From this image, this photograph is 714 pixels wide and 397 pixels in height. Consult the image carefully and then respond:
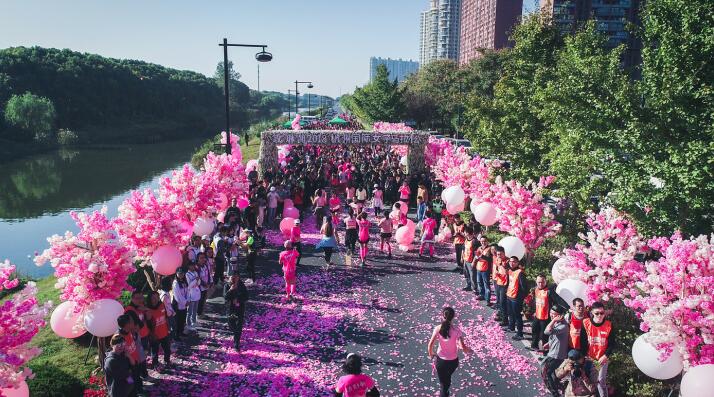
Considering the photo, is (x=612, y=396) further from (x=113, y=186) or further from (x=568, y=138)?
(x=113, y=186)

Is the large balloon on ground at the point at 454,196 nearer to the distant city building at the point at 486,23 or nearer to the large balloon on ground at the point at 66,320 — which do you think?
the large balloon on ground at the point at 66,320

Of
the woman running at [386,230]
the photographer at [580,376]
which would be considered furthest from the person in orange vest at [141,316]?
the woman running at [386,230]

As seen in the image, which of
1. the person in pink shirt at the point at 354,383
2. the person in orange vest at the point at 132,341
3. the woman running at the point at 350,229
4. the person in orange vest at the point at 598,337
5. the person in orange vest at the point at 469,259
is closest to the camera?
the person in pink shirt at the point at 354,383

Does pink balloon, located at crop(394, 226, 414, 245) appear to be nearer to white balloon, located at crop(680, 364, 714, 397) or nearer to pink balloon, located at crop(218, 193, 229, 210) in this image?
pink balloon, located at crop(218, 193, 229, 210)

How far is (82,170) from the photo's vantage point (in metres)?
45.6

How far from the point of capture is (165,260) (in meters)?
9.27

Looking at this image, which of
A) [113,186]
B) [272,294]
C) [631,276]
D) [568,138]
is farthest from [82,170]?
[631,276]

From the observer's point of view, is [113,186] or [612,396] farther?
[113,186]

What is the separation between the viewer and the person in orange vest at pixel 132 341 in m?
6.91

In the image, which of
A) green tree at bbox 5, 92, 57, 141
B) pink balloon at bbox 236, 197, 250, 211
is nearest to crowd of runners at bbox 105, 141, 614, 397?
pink balloon at bbox 236, 197, 250, 211

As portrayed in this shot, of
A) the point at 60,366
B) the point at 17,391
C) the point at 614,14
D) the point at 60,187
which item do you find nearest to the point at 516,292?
the point at 17,391

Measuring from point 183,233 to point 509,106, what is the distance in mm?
11588

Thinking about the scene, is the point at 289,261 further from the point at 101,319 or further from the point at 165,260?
the point at 101,319

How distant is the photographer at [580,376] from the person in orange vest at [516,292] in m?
2.82
